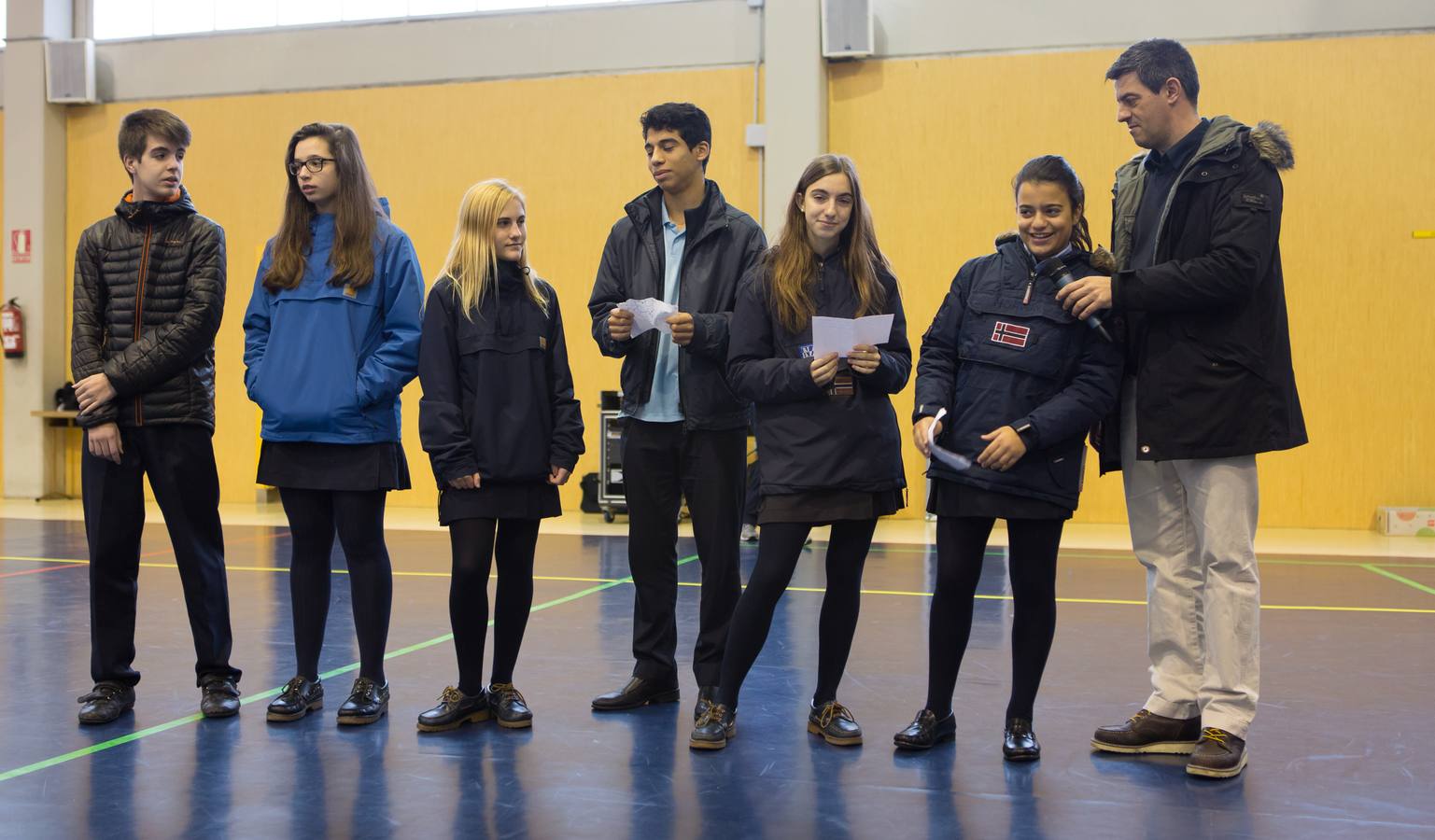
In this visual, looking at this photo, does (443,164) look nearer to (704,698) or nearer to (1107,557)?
(1107,557)

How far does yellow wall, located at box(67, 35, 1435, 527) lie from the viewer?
8.73 meters

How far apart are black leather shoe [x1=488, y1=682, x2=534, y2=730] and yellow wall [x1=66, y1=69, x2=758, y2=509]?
257 inches

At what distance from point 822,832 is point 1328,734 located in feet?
5.09

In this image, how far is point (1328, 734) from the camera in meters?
3.26

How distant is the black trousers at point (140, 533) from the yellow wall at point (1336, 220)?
631 cm

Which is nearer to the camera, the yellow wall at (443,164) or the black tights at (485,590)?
the black tights at (485,590)

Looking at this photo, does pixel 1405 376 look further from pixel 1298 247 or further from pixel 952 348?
pixel 952 348

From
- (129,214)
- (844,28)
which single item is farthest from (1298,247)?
(129,214)

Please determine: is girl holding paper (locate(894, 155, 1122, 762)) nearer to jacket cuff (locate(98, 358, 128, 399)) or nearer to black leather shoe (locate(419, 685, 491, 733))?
black leather shoe (locate(419, 685, 491, 733))

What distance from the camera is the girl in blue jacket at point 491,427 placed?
3256 millimetres

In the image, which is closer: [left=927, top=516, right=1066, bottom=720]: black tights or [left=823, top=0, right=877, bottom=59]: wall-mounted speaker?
[left=927, top=516, right=1066, bottom=720]: black tights

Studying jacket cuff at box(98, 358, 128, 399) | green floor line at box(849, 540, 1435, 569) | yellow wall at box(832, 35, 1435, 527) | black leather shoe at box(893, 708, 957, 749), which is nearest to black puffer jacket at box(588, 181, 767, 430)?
black leather shoe at box(893, 708, 957, 749)

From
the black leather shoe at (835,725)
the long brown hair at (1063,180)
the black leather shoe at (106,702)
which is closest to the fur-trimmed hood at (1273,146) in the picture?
the long brown hair at (1063,180)

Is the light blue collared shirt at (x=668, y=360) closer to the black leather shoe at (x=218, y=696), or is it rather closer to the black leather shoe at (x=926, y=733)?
the black leather shoe at (x=926, y=733)
